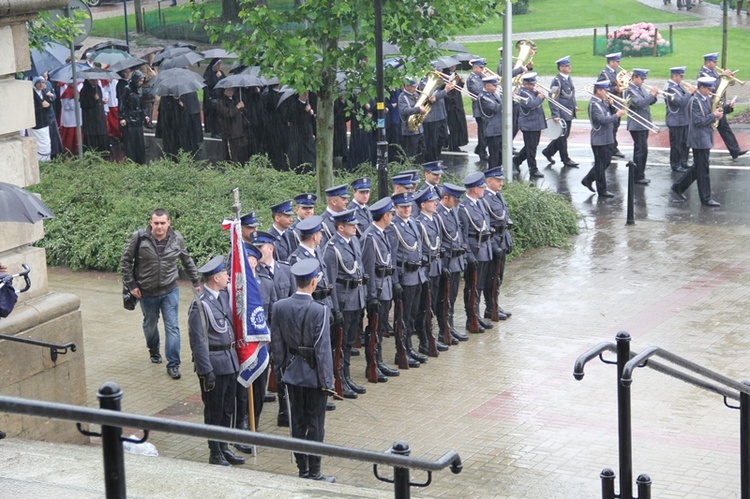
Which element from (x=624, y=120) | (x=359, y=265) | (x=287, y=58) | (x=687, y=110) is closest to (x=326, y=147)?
(x=287, y=58)

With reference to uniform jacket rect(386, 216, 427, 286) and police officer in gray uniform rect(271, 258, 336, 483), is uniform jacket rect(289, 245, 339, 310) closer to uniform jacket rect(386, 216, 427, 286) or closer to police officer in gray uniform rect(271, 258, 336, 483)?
uniform jacket rect(386, 216, 427, 286)

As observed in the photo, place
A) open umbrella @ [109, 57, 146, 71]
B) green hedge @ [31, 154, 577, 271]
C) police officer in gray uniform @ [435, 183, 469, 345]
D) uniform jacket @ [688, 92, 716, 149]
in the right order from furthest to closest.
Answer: open umbrella @ [109, 57, 146, 71]
uniform jacket @ [688, 92, 716, 149]
green hedge @ [31, 154, 577, 271]
police officer in gray uniform @ [435, 183, 469, 345]

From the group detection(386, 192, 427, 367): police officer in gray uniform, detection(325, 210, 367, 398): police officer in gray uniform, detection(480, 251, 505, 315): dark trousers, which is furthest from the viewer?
detection(480, 251, 505, 315): dark trousers

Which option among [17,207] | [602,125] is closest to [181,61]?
[602,125]

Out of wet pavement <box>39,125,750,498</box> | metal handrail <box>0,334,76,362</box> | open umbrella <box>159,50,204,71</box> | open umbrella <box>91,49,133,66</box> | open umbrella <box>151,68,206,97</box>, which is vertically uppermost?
open umbrella <box>91,49,133,66</box>

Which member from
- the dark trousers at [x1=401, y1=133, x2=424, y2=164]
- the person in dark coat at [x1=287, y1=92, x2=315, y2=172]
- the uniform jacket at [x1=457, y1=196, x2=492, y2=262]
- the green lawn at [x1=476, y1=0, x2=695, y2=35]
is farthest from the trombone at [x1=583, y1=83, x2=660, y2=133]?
the green lawn at [x1=476, y1=0, x2=695, y2=35]

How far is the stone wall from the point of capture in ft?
32.0

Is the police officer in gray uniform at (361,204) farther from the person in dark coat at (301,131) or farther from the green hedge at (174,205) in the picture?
the person in dark coat at (301,131)

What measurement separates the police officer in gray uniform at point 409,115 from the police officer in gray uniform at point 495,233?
26.9 ft

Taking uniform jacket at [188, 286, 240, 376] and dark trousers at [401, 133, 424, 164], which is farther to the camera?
dark trousers at [401, 133, 424, 164]

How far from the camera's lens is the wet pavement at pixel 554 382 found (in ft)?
32.4

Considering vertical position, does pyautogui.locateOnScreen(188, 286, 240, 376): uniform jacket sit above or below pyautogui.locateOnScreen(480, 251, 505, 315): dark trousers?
above

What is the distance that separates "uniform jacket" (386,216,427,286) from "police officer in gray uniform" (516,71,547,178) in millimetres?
10345

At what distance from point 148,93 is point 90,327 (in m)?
12.0
